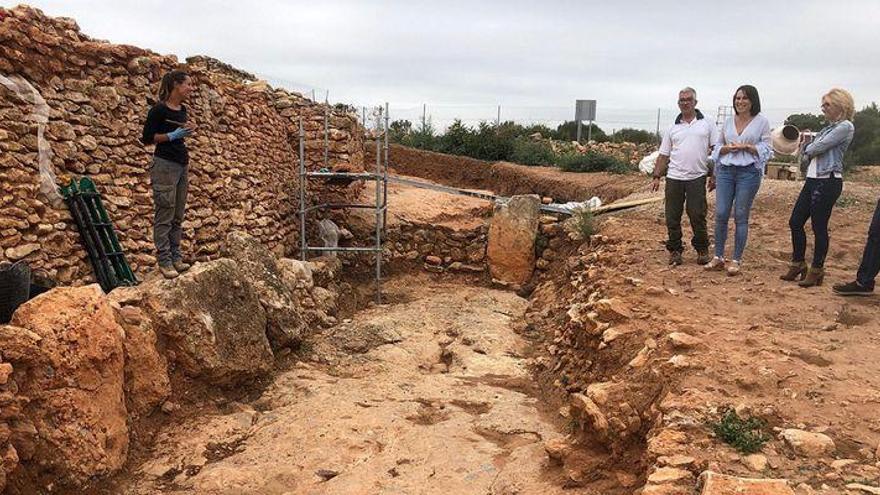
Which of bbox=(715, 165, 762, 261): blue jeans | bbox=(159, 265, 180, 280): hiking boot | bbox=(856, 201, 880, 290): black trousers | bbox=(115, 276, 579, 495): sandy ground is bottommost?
bbox=(115, 276, 579, 495): sandy ground

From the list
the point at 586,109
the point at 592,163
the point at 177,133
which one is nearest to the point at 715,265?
the point at 177,133

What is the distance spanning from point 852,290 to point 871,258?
302 millimetres

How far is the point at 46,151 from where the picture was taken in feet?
16.0

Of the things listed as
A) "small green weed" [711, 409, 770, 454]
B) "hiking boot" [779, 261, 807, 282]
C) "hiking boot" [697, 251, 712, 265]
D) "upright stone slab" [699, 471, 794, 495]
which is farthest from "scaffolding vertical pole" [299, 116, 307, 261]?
"upright stone slab" [699, 471, 794, 495]

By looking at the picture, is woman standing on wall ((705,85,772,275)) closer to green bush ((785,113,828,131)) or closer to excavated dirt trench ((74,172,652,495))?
excavated dirt trench ((74,172,652,495))

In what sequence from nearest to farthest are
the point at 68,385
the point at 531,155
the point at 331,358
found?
the point at 68,385 → the point at 331,358 → the point at 531,155

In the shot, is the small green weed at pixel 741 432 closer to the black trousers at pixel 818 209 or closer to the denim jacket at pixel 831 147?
the black trousers at pixel 818 209

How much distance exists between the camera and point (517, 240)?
973 centimetres

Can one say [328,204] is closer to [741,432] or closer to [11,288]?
[11,288]

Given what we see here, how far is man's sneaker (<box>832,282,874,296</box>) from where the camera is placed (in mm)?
4930

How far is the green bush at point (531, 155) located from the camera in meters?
17.7

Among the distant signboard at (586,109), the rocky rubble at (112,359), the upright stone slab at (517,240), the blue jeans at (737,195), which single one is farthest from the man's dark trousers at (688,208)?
the distant signboard at (586,109)

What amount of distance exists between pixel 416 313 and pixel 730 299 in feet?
13.9

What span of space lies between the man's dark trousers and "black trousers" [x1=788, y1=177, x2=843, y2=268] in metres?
0.81
